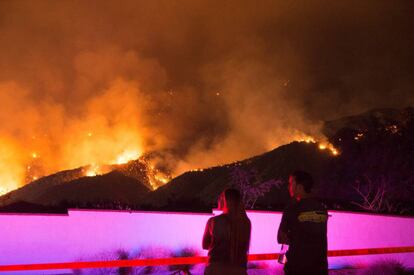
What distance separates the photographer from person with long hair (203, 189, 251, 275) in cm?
448

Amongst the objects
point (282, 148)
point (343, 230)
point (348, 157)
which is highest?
point (282, 148)

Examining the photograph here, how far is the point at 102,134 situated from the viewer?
1997 inches

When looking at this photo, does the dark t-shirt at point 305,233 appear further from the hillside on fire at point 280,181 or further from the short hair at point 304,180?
the hillside on fire at point 280,181

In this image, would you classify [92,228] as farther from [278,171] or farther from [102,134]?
[102,134]

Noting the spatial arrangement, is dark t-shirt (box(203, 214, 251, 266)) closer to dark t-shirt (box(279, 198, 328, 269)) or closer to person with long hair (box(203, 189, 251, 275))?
person with long hair (box(203, 189, 251, 275))

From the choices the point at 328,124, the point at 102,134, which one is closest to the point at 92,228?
the point at 102,134

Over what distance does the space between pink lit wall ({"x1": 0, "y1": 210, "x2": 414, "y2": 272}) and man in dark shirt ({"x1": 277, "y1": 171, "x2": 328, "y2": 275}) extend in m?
7.63

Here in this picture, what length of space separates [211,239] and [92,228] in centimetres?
775

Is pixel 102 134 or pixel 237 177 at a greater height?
pixel 102 134

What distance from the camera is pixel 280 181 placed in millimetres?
16391

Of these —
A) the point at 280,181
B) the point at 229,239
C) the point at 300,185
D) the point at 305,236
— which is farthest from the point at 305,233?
the point at 280,181

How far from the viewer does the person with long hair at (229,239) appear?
4480 mm

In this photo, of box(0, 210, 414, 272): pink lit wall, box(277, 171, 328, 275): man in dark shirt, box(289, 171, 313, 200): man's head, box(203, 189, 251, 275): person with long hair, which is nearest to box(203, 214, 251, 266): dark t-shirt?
box(203, 189, 251, 275): person with long hair

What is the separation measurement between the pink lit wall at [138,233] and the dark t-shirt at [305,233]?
301 inches
